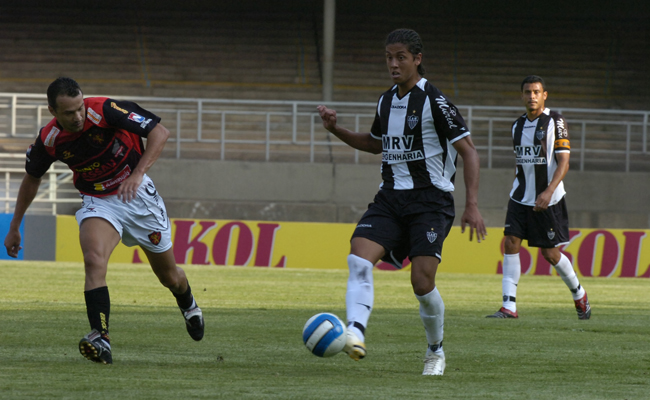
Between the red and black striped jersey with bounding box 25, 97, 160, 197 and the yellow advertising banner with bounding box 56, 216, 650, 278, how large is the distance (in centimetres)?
1025

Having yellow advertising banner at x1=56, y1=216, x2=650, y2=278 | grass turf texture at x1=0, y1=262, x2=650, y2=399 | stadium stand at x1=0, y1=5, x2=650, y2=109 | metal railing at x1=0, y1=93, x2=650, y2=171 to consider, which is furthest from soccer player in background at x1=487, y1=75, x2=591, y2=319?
stadium stand at x1=0, y1=5, x2=650, y2=109

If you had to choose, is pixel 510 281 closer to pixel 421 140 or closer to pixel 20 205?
pixel 421 140

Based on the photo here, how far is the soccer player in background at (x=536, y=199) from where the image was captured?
8414 mm

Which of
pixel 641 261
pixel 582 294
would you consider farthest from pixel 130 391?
pixel 641 261

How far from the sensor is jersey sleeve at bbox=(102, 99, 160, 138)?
5465mm

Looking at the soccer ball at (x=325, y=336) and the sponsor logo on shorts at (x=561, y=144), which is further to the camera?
the sponsor logo on shorts at (x=561, y=144)

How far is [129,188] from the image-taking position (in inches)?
204

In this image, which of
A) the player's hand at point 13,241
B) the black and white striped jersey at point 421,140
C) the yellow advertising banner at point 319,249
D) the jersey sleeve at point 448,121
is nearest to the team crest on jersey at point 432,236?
the black and white striped jersey at point 421,140

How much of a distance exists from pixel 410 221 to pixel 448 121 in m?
0.61

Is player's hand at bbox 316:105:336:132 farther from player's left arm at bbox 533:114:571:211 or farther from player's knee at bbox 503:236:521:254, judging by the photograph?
player's knee at bbox 503:236:521:254

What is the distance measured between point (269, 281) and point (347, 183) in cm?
699

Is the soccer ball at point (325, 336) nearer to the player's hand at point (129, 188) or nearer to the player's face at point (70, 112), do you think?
the player's hand at point (129, 188)

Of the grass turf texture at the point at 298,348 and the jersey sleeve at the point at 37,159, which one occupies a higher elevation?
the jersey sleeve at the point at 37,159

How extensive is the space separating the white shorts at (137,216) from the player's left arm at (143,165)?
0.23 m
